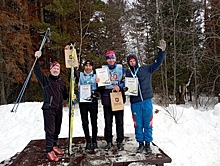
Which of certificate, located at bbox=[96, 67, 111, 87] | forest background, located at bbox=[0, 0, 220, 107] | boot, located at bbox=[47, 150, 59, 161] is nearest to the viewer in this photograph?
boot, located at bbox=[47, 150, 59, 161]

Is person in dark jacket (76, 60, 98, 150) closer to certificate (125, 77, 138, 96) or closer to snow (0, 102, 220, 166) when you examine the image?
certificate (125, 77, 138, 96)

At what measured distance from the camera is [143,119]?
3658 millimetres

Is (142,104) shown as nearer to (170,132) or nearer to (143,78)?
(143,78)

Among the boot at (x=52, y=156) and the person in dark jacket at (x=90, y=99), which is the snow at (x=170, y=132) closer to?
the person in dark jacket at (x=90, y=99)

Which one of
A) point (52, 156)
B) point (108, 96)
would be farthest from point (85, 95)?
point (52, 156)

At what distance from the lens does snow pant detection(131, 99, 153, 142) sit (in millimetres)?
3619

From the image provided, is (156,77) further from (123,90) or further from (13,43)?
(123,90)

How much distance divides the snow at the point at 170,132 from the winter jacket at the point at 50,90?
6.36 feet

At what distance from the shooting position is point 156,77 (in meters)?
12.4

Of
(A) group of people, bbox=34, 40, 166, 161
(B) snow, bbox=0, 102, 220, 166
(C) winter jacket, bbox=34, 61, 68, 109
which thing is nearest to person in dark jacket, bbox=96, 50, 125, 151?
(A) group of people, bbox=34, 40, 166, 161

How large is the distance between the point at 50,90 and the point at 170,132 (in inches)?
143

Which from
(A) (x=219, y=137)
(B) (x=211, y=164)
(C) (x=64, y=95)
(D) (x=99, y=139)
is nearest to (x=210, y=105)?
(A) (x=219, y=137)

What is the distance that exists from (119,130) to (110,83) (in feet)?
2.69

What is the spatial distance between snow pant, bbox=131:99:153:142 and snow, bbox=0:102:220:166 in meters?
1.07
